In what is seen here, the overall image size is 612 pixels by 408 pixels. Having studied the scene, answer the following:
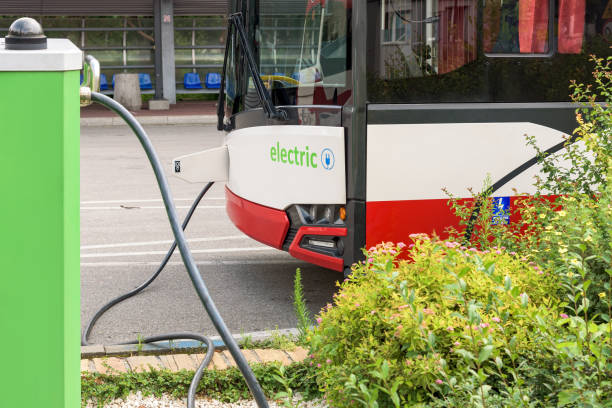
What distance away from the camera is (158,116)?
71.6 ft

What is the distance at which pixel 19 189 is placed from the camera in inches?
91.4

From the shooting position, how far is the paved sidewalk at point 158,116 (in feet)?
68.7

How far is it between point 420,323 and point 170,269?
4.88 metres

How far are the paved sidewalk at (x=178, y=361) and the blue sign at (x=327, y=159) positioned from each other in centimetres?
142

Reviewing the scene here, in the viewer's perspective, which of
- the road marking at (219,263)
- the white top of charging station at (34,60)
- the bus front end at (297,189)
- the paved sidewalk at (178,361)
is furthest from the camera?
the road marking at (219,263)

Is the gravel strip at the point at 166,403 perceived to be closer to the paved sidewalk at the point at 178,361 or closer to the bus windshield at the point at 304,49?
the paved sidewalk at the point at 178,361

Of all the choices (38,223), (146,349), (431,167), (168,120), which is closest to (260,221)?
(431,167)

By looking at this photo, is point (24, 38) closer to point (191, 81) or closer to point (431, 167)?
point (431, 167)

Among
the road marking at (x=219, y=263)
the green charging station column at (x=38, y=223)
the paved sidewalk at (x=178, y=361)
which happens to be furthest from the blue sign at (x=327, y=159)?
the green charging station column at (x=38, y=223)

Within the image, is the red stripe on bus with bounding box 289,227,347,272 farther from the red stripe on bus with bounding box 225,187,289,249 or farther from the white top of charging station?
the white top of charging station

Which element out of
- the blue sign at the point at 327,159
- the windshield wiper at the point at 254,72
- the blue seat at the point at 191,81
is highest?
the windshield wiper at the point at 254,72

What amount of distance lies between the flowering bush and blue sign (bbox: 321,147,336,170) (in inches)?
82.0

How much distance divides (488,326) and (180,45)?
2526 cm

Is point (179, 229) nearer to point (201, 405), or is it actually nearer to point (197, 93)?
point (201, 405)
